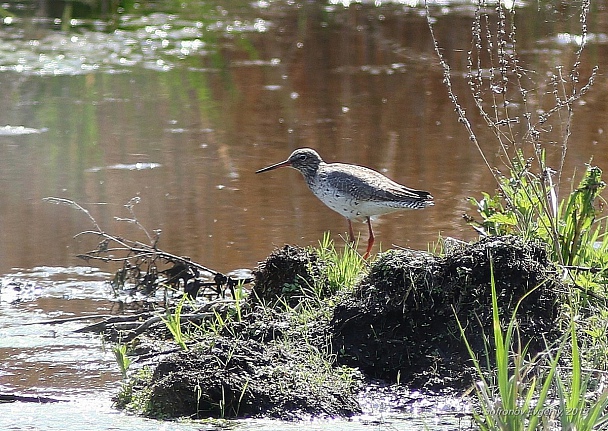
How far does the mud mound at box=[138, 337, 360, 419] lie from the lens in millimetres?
4352

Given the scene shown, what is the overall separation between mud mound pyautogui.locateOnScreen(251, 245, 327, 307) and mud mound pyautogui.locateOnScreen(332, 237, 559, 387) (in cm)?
55

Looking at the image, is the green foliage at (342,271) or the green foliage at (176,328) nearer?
the green foliage at (176,328)

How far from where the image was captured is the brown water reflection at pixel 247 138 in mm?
7285

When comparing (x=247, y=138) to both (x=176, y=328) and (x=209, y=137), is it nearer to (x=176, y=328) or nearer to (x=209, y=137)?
(x=209, y=137)

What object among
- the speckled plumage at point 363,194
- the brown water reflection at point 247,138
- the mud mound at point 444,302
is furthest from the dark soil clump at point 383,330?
the brown water reflection at point 247,138

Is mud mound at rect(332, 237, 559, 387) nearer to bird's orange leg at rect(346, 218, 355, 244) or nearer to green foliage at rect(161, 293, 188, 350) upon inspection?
green foliage at rect(161, 293, 188, 350)

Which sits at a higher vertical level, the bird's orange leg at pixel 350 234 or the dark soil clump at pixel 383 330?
the dark soil clump at pixel 383 330

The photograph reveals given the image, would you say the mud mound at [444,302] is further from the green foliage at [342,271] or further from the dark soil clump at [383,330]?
the green foliage at [342,271]

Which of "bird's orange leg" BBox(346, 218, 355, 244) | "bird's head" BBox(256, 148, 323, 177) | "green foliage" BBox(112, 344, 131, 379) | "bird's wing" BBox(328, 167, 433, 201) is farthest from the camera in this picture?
"bird's head" BBox(256, 148, 323, 177)

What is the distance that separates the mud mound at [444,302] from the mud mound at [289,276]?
55 centimetres

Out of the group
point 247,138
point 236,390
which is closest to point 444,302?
point 236,390

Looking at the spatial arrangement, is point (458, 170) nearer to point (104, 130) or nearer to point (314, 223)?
point (314, 223)

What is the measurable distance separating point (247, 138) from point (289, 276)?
4145mm

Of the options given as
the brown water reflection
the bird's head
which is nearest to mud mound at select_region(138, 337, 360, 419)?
the brown water reflection
